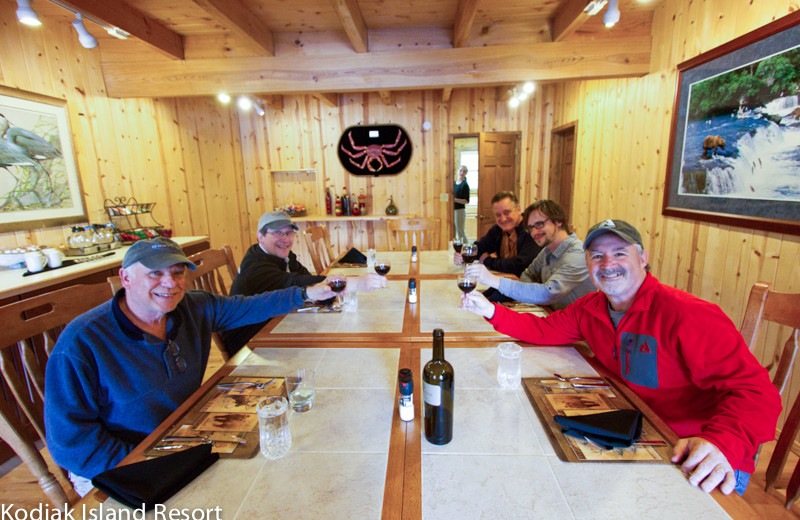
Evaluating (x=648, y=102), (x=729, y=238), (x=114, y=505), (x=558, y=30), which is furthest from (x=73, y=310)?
(x=648, y=102)

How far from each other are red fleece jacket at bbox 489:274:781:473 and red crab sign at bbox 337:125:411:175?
4207mm

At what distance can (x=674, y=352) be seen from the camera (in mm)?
1086

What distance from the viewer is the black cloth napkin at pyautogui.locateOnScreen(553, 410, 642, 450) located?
839 millimetres

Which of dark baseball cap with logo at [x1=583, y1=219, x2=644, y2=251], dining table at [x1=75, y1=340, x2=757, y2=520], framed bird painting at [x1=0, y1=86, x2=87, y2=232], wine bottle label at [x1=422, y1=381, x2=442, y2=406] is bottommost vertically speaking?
dining table at [x1=75, y1=340, x2=757, y2=520]

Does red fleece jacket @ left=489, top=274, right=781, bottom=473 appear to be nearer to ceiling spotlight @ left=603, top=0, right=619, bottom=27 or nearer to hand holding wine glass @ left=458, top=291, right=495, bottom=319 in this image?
hand holding wine glass @ left=458, top=291, right=495, bottom=319

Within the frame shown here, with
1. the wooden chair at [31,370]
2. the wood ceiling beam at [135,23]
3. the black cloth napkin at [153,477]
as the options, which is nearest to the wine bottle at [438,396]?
the black cloth napkin at [153,477]

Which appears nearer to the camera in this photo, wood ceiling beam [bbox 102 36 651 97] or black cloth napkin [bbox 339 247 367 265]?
black cloth napkin [bbox 339 247 367 265]

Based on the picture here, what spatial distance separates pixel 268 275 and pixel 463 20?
2421mm

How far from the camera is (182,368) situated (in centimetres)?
124

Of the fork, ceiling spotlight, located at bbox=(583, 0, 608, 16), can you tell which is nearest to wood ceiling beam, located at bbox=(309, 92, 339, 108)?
ceiling spotlight, located at bbox=(583, 0, 608, 16)

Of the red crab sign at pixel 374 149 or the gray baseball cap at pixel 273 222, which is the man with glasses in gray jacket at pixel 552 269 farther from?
the red crab sign at pixel 374 149

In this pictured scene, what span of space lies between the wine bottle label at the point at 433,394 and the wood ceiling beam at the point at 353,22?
2.62 m

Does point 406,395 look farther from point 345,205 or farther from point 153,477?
point 345,205

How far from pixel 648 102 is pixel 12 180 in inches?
192
